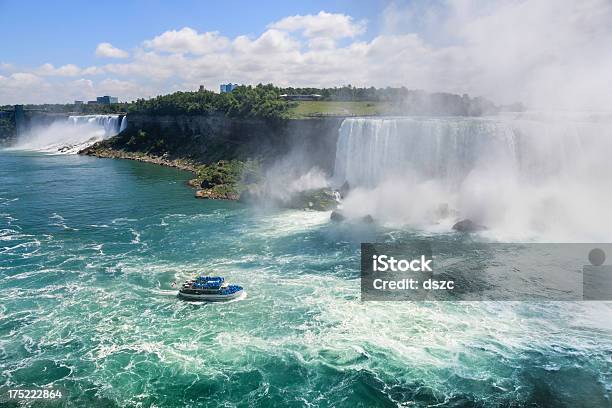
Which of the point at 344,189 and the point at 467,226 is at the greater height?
the point at 344,189

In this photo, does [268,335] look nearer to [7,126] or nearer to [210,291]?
[210,291]

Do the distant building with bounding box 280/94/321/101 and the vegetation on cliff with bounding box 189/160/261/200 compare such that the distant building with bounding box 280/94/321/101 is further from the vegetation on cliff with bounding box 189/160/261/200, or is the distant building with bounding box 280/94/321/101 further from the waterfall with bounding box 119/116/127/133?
the waterfall with bounding box 119/116/127/133

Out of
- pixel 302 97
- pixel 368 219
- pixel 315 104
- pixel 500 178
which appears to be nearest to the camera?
pixel 368 219

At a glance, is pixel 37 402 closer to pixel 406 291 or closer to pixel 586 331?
pixel 406 291

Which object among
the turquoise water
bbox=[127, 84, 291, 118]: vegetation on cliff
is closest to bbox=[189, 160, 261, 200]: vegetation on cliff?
bbox=[127, 84, 291, 118]: vegetation on cliff

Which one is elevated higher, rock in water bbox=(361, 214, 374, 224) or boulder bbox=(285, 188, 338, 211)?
boulder bbox=(285, 188, 338, 211)

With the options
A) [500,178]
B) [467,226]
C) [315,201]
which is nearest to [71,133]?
[315,201]
